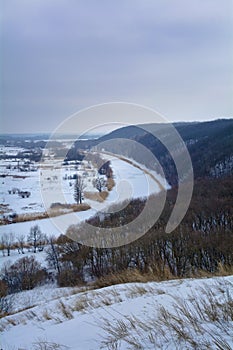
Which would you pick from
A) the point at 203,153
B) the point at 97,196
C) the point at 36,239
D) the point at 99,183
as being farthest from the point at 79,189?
the point at 203,153

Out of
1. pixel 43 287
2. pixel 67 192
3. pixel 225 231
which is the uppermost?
pixel 67 192

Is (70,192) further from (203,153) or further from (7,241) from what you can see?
(203,153)

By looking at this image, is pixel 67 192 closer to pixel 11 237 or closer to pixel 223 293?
pixel 11 237

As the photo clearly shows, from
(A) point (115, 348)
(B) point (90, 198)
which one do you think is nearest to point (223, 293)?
(A) point (115, 348)

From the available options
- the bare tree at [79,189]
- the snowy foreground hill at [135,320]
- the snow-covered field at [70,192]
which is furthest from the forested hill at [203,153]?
the snowy foreground hill at [135,320]

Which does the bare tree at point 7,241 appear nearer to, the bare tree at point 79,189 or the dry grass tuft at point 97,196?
the bare tree at point 79,189
